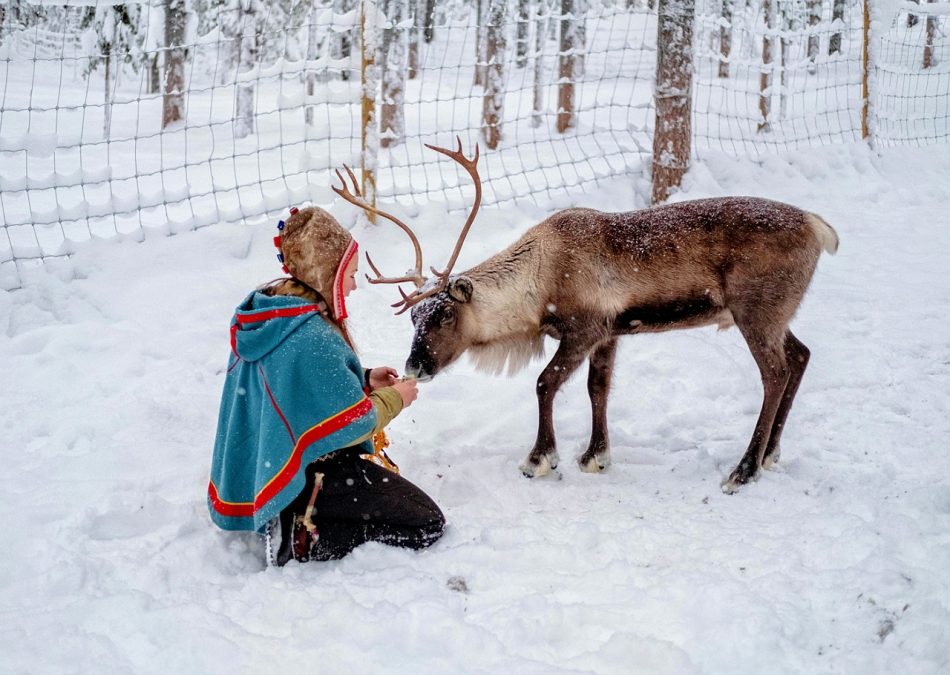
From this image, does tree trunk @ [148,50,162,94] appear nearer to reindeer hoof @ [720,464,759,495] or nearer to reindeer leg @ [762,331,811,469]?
reindeer leg @ [762,331,811,469]

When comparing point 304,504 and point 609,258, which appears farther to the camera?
point 609,258

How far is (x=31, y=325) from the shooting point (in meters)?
4.48

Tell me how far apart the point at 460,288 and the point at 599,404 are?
0.80 metres

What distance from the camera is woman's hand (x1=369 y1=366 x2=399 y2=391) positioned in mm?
3227

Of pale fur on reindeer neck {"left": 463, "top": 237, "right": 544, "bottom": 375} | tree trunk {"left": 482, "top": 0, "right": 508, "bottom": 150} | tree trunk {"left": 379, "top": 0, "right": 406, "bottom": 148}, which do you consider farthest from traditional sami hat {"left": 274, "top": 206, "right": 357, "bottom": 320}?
tree trunk {"left": 482, "top": 0, "right": 508, "bottom": 150}

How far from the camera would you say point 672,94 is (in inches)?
241

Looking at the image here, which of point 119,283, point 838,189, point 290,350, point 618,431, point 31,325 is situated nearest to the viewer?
point 290,350

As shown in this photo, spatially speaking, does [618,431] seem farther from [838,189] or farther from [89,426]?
[838,189]

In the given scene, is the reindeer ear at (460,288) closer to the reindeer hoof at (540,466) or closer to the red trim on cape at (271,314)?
the reindeer hoof at (540,466)

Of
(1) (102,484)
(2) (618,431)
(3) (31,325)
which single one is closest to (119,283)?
(3) (31,325)

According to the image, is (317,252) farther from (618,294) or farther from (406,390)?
(618,294)

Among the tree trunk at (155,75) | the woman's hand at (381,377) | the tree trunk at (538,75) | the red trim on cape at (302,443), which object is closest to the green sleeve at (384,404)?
the red trim on cape at (302,443)

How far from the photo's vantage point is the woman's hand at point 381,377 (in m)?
3.23

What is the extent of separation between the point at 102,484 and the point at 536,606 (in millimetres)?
1782
